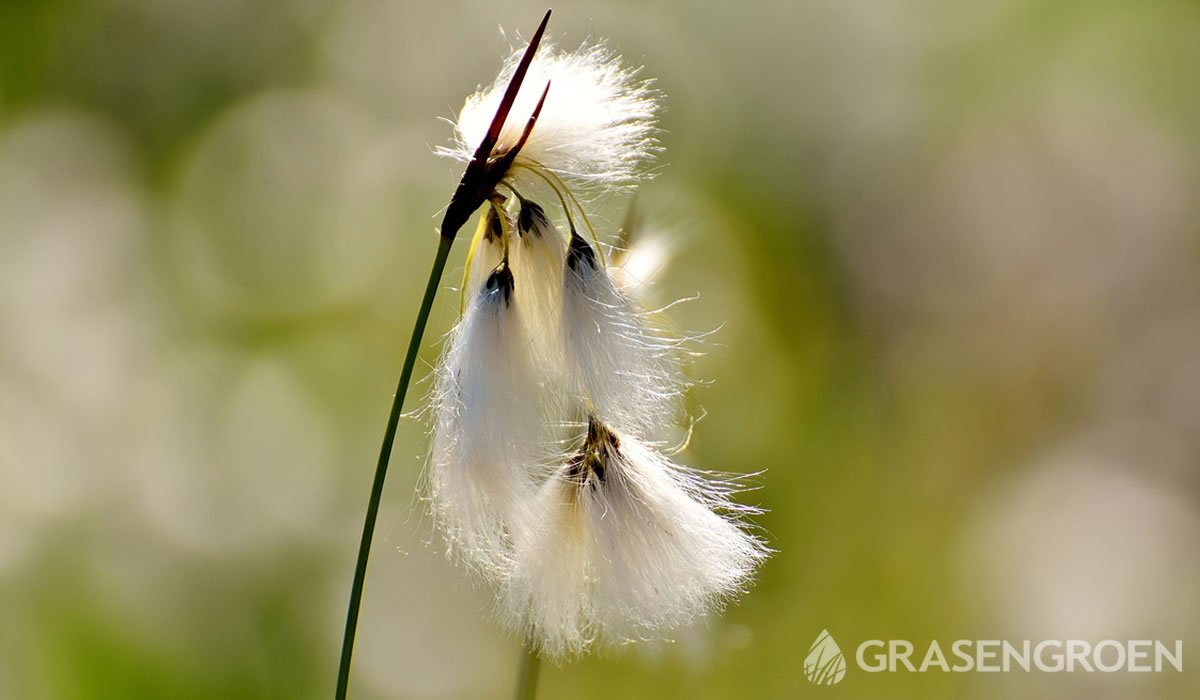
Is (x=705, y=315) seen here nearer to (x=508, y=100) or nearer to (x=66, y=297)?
(x=508, y=100)

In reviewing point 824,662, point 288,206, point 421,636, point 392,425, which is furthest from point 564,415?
point 288,206

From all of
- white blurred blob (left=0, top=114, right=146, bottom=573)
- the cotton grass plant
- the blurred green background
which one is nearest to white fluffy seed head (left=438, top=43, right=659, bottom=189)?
the cotton grass plant

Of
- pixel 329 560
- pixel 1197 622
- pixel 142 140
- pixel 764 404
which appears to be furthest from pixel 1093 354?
pixel 142 140

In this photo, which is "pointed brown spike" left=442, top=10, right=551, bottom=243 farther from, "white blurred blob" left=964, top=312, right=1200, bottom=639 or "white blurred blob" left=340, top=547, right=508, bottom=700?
"white blurred blob" left=964, top=312, right=1200, bottom=639

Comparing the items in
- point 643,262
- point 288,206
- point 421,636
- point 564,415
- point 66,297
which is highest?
point 288,206

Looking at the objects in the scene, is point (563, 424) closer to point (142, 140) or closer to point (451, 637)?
point (451, 637)
